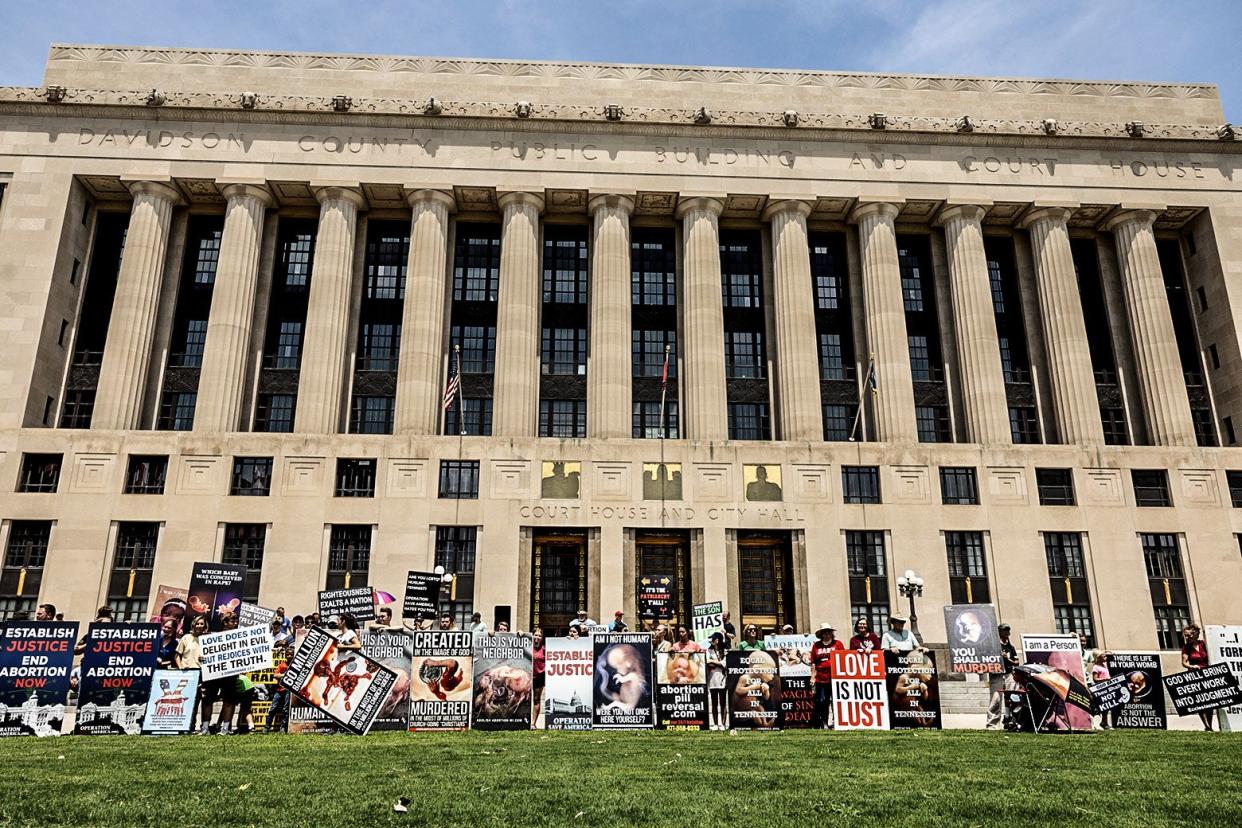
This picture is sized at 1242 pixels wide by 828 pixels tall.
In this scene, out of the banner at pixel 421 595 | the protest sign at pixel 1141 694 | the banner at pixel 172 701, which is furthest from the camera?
the banner at pixel 421 595

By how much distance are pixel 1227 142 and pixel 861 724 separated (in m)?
42.8

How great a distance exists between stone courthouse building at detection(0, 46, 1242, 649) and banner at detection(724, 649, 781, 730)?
16.2 metres

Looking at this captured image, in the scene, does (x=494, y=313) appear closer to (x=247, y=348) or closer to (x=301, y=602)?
(x=247, y=348)

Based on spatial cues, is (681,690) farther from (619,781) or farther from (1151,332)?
(1151,332)

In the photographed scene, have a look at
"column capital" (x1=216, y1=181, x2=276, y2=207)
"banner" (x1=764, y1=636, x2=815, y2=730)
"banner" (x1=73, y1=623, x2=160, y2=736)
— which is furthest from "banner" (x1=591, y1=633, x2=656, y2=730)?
"column capital" (x1=216, y1=181, x2=276, y2=207)

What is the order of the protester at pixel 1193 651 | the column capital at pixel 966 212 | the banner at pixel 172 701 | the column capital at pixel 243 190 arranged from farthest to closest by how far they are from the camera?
the column capital at pixel 966 212, the column capital at pixel 243 190, the protester at pixel 1193 651, the banner at pixel 172 701

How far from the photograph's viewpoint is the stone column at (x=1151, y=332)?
4156 cm

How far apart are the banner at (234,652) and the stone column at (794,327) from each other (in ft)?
89.0

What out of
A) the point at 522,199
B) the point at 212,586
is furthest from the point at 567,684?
the point at 522,199

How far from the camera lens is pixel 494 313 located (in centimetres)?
4469

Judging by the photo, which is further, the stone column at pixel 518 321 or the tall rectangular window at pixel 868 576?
the stone column at pixel 518 321

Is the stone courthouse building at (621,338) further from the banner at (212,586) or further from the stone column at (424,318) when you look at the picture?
the banner at (212,586)

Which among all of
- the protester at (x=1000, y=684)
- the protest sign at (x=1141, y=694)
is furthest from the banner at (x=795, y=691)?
the protest sign at (x=1141, y=694)

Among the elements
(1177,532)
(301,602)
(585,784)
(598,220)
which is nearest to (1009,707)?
(585,784)
